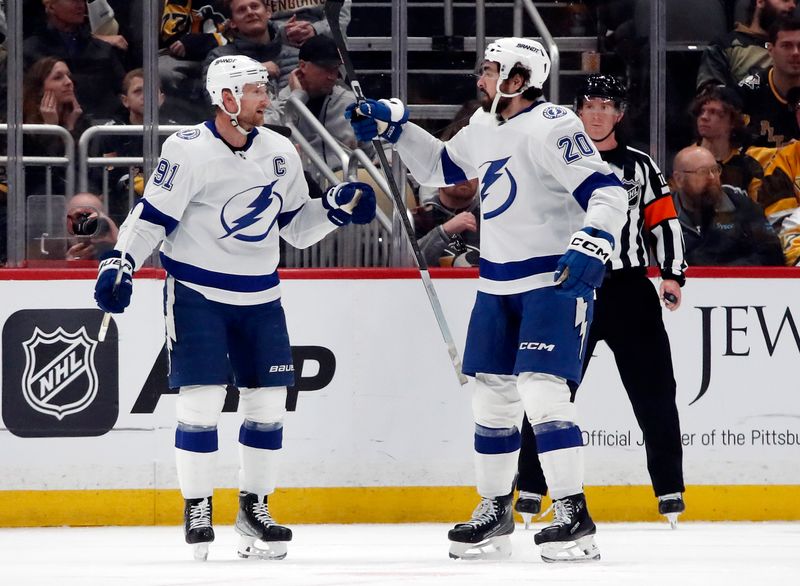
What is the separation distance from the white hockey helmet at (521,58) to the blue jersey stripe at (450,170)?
370mm

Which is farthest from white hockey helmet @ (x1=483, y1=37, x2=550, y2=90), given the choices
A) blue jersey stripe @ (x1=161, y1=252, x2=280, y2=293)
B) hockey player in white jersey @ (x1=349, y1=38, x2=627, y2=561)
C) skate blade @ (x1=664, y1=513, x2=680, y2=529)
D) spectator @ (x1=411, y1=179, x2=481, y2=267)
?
skate blade @ (x1=664, y1=513, x2=680, y2=529)

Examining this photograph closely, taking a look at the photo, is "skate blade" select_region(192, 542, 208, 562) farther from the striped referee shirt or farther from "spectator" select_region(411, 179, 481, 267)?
the striped referee shirt

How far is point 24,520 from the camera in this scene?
522cm

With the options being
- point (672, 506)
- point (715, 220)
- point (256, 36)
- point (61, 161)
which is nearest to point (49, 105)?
point (61, 161)

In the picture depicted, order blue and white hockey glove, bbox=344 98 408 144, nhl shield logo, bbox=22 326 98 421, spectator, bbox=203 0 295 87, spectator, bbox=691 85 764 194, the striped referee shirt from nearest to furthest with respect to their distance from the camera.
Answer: blue and white hockey glove, bbox=344 98 408 144 → the striped referee shirt → nhl shield logo, bbox=22 326 98 421 → spectator, bbox=203 0 295 87 → spectator, bbox=691 85 764 194

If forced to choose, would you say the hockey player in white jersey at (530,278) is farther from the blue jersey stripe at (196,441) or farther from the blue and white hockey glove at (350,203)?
the blue jersey stripe at (196,441)

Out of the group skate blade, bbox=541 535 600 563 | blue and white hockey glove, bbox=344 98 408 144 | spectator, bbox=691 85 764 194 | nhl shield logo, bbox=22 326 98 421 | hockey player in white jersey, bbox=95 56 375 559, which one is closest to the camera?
skate blade, bbox=541 535 600 563

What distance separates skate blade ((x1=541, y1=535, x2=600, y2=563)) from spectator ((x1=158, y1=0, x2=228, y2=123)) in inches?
85.2

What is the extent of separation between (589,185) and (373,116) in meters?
0.70

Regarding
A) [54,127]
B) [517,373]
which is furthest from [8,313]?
[517,373]

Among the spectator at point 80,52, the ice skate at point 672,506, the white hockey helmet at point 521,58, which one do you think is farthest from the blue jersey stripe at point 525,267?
the spectator at point 80,52

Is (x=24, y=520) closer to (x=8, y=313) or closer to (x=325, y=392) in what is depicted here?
(x=8, y=313)

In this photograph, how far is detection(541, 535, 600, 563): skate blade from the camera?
413 centimetres

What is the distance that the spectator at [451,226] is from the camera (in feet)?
18.0
